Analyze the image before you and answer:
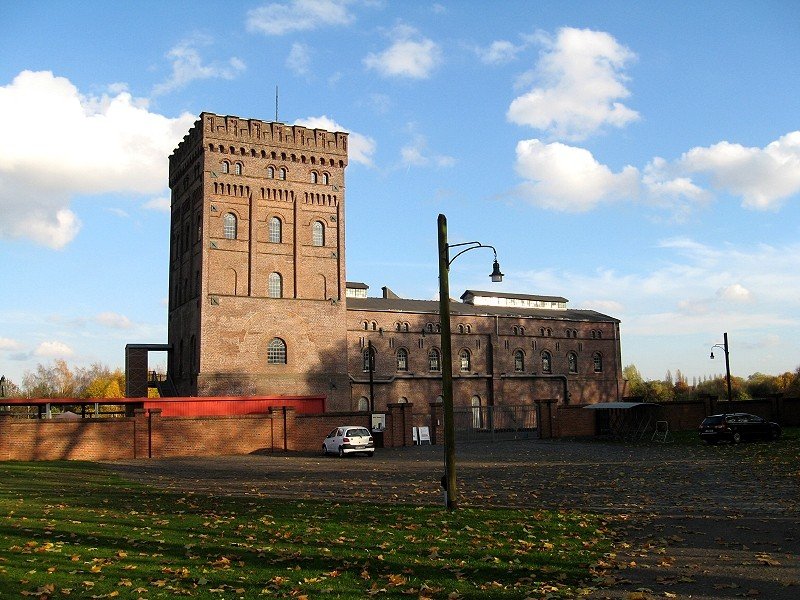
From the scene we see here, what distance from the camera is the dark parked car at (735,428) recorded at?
3269 cm

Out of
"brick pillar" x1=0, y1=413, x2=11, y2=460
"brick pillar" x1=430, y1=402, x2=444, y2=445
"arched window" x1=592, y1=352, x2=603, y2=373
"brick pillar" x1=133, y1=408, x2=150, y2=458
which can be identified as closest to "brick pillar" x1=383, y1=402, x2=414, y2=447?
"brick pillar" x1=430, y1=402, x2=444, y2=445

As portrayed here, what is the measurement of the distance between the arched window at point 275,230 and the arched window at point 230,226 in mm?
2504

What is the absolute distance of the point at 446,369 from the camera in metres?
14.5

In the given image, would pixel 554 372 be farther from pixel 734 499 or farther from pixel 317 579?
pixel 317 579

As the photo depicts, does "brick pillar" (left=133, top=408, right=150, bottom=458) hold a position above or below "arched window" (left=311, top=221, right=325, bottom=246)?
below

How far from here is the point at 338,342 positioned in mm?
49438

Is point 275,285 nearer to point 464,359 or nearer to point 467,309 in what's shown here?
point 464,359

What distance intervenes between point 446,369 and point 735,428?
23700mm

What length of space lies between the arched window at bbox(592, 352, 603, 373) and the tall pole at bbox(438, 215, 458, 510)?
186 ft

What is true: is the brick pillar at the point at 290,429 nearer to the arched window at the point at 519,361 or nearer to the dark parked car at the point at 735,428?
the dark parked car at the point at 735,428

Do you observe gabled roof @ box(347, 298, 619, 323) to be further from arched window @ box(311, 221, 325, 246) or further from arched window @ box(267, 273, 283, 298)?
arched window @ box(267, 273, 283, 298)

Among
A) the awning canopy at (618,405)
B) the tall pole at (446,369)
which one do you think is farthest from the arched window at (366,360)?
the tall pole at (446,369)

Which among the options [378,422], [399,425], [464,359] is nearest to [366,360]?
[464,359]

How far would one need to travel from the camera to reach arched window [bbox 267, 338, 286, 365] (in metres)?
47.4
